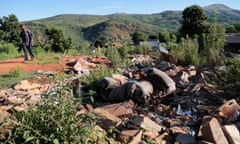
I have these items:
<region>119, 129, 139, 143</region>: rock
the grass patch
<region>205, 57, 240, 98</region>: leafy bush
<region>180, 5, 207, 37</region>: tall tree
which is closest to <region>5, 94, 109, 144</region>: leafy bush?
<region>119, 129, 139, 143</region>: rock

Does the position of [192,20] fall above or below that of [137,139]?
below

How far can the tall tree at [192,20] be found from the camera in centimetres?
2685

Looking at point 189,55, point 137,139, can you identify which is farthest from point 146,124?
point 189,55

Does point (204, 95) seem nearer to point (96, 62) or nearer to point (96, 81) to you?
point (96, 81)

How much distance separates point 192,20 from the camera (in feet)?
90.5

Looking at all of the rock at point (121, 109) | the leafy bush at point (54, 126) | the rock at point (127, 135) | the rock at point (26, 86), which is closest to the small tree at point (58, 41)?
the rock at point (26, 86)

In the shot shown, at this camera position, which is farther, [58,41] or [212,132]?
[58,41]

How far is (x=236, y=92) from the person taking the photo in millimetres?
4887

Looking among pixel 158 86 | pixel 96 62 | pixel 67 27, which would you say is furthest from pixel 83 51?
pixel 67 27

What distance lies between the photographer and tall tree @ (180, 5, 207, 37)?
2685 cm

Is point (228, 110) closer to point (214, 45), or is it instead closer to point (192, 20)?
point (214, 45)

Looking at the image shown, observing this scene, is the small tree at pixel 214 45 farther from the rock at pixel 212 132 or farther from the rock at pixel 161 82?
the rock at pixel 212 132

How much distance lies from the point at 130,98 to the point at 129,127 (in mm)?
1217

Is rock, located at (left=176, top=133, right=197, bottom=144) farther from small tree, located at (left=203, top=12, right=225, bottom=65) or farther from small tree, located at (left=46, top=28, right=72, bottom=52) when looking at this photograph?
small tree, located at (left=46, top=28, right=72, bottom=52)
